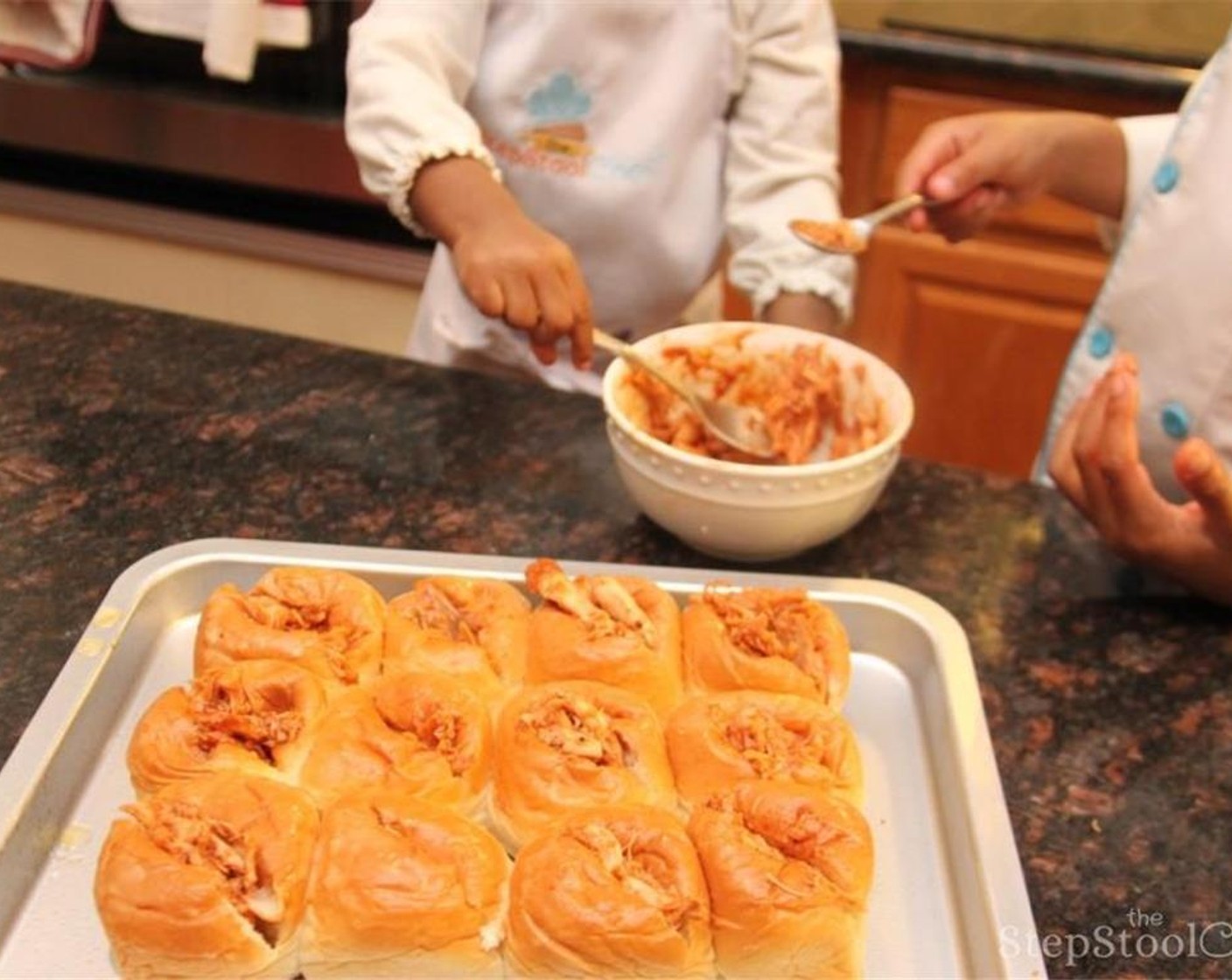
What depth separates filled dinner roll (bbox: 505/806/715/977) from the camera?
587 mm

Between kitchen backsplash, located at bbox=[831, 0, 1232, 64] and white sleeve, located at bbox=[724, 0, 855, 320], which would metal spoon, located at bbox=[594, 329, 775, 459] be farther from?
kitchen backsplash, located at bbox=[831, 0, 1232, 64]

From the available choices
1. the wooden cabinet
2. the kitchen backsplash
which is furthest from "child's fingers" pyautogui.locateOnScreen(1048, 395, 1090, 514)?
the kitchen backsplash

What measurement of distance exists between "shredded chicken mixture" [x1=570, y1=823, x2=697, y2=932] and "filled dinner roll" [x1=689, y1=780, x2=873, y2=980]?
21mm

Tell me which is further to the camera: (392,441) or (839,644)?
(392,441)

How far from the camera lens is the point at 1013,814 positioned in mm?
723

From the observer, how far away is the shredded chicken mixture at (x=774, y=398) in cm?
96

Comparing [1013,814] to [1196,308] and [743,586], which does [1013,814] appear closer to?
[743,586]

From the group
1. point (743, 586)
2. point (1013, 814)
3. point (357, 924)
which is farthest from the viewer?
point (743, 586)

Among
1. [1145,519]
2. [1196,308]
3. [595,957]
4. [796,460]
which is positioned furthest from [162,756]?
[1196,308]

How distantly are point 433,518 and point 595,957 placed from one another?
1.37 feet

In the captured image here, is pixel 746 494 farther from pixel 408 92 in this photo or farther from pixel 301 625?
pixel 408 92

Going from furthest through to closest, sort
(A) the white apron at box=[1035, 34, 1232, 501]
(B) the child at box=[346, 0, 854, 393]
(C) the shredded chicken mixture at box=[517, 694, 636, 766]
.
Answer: (B) the child at box=[346, 0, 854, 393], (A) the white apron at box=[1035, 34, 1232, 501], (C) the shredded chicken mixture at box=[517, 694, 636, 766]

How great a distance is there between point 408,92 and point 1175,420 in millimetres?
706

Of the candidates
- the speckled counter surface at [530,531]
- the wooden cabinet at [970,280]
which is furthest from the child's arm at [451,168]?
the wooden cabinet at [970,280]
